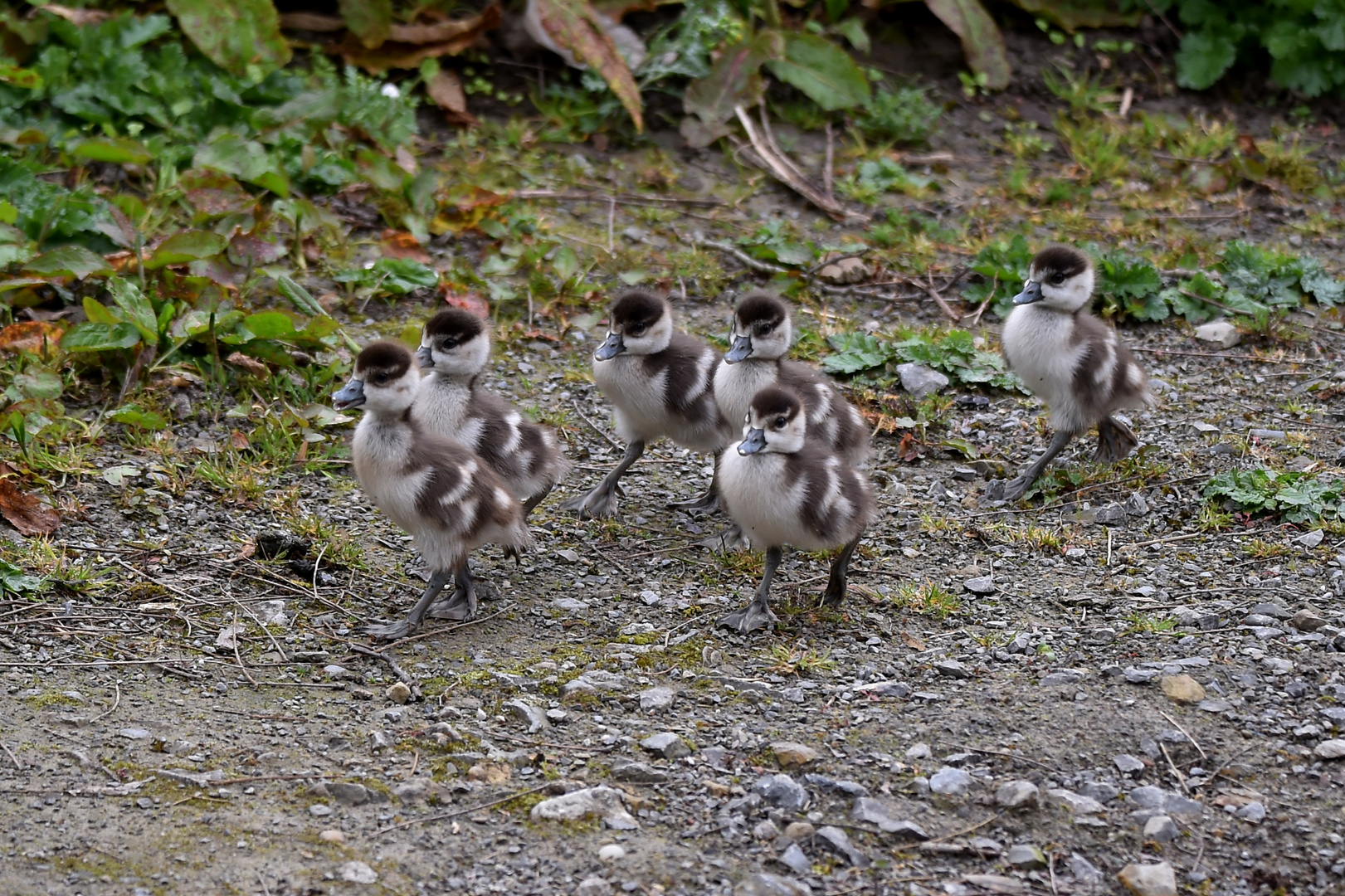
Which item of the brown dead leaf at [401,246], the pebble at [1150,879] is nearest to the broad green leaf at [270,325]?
the brown dead leaf at [401,246]

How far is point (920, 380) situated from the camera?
7070 mm

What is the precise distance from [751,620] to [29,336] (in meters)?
3.61

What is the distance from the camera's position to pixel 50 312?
22.3 ft

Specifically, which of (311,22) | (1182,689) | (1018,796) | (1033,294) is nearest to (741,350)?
(1033,294)

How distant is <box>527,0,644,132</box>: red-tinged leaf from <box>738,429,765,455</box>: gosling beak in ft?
14.7

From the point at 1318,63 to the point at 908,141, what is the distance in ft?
9.85

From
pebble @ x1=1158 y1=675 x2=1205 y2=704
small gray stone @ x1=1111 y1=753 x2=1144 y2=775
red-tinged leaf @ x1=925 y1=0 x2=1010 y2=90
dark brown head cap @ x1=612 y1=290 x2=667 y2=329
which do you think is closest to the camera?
small gray stone @ x1=1111 y1=753 x2=1144 y2=775

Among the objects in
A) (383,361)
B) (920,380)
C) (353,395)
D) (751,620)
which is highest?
(383,361)

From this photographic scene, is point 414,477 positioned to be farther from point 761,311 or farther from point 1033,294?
point 1033,294

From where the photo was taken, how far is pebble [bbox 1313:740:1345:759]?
165 inches

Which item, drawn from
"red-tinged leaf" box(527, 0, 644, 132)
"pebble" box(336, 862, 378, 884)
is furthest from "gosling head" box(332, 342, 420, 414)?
"red-tinged leaf" box(527, 0, 644, 132)

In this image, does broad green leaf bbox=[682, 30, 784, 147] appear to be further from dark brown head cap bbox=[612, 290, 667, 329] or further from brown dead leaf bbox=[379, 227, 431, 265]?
dark brown head cap bbox=[612, 290, 667, 329]

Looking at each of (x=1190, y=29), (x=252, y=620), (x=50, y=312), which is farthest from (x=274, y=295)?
(x=1190, y=29)

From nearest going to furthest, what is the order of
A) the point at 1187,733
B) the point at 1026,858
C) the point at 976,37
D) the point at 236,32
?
the point at 1026,858 < the point at 1187,733 < the point at 236,32 < the point at 976,37
